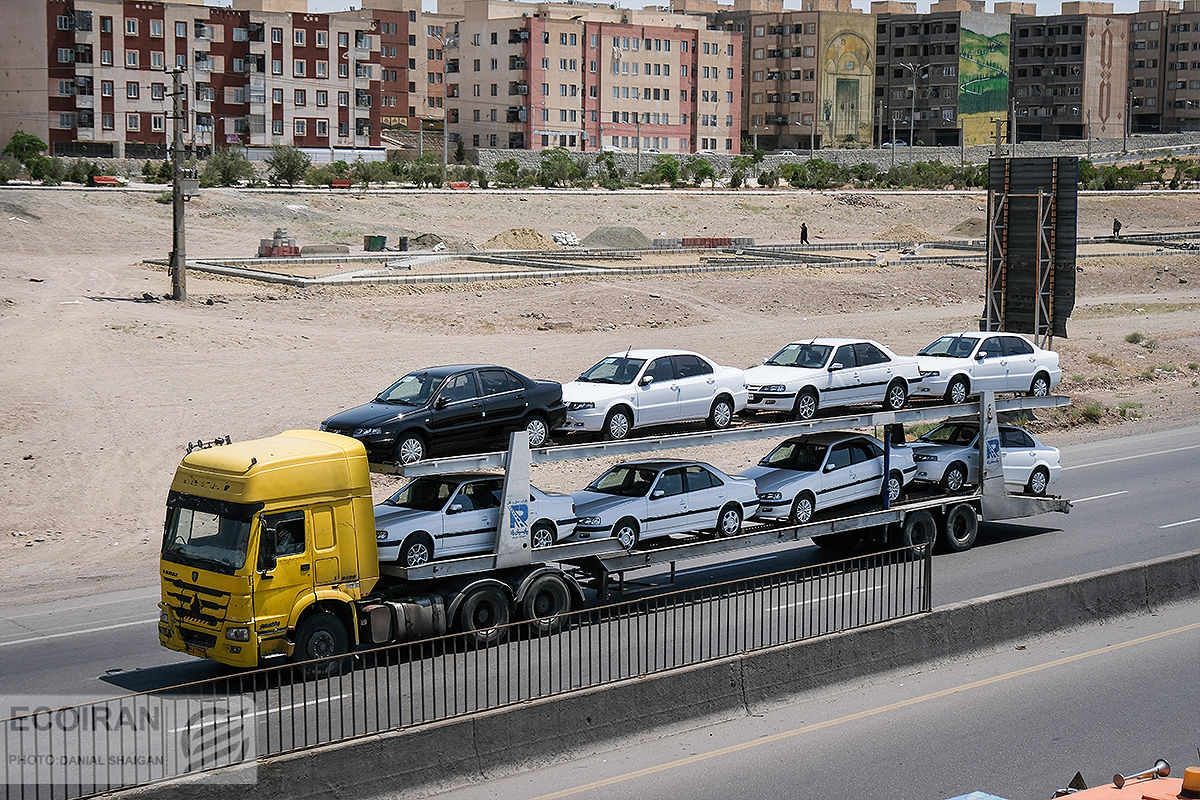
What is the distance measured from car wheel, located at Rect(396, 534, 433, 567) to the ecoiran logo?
318cm

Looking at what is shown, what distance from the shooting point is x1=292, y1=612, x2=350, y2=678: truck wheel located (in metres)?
15.2

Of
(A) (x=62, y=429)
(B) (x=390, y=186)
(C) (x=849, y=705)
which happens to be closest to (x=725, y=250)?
(B) (x=390, y=186)

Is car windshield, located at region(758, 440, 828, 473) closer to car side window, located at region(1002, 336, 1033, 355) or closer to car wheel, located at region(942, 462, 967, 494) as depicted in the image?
car wheel, located at region(942, 462, 967, 494)

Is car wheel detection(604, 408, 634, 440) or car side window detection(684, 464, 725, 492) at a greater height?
car wheel detection(604, 408, 634, 440)

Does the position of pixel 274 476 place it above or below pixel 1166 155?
below

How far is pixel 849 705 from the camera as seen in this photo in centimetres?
1566

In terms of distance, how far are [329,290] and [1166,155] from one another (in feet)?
416

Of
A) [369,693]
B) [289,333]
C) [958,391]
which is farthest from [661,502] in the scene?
Result: [289,333]

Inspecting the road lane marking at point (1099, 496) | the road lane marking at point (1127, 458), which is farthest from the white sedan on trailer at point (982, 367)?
the road lane marking at point (1127, 458)

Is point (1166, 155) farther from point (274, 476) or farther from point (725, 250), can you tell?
point (274, 476)

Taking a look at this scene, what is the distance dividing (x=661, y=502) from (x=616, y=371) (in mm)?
2712

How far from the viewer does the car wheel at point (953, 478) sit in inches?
902

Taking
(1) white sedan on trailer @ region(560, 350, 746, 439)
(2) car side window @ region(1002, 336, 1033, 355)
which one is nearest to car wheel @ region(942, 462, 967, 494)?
(2) car side window @ region(1002, 336, 1033, 355)

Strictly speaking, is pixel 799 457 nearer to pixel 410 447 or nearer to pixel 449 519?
pixel 410 447
